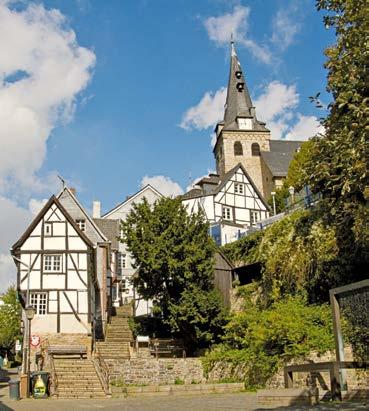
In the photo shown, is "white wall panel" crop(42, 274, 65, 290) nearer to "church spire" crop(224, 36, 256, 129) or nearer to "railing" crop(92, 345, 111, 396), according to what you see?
"railing" crop(92, 345, 111, 396)

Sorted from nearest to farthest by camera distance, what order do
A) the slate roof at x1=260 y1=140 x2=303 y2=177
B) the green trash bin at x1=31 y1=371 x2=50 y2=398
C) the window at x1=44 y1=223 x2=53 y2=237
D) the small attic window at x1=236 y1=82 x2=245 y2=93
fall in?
the green trash bin at x1=31 y1=371 x2=50 y2=398 → the window at x1=44 y1=223 x2=53 y2=237 → the slate roof at x1=260 y1=140 x2=303 y2=177 → the small attic window at x1=236 y1=82 x2=245 y2=93

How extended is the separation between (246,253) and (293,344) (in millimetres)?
9893

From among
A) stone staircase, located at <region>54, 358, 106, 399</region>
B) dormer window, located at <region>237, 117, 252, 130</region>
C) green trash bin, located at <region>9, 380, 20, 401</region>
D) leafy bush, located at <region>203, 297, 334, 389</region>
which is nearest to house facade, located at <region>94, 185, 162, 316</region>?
stone staircase, located at <region>54, 358, 106, 399</region>

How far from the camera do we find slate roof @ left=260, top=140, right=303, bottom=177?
68.4 metres

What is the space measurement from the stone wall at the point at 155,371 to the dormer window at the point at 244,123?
54.9 metres

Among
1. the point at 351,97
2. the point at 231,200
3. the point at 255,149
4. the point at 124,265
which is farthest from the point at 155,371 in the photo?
the point at 255,149

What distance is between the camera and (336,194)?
19.3m

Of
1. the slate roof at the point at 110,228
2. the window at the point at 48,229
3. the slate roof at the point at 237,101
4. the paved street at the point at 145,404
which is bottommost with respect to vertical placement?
the paved street at the point at 145,404

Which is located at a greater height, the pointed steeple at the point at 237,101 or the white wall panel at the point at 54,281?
the pointed steeple at the point at 237,101

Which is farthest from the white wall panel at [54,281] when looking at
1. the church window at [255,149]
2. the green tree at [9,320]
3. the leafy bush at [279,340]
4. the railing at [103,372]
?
the church window at [255,149]

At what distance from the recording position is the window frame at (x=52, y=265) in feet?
93.0

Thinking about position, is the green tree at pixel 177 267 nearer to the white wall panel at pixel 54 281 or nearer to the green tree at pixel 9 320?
the white wall panel at pixel 54 281

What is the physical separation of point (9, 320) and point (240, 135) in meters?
39.3

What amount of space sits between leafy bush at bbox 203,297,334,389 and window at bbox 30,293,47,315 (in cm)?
967
